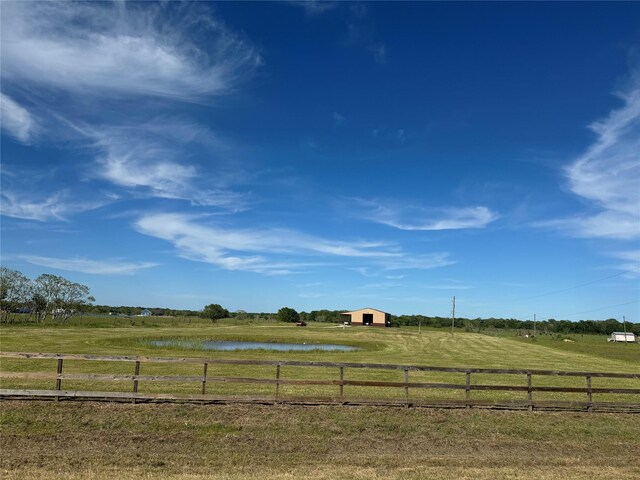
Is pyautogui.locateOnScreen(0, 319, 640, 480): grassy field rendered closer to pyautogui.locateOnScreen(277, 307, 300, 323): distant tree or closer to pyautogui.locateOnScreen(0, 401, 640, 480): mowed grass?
pyautogui.locateOnScreen(0, 401, 640, 480): mowed grass

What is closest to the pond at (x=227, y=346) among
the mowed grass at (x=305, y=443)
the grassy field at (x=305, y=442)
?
the grassy field at (x=305, y=442)

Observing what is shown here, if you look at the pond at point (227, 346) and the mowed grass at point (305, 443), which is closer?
the mowed grass at point (305, 443)

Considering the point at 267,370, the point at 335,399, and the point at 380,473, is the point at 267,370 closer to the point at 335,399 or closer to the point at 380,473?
the point at 335,399

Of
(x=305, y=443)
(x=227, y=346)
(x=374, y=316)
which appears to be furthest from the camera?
(x=374, y=316)

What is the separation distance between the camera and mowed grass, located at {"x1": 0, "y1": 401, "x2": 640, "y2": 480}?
10.9 meters

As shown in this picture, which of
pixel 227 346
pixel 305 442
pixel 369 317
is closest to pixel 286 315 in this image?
pixel 369 317

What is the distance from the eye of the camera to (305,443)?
43.3 ft

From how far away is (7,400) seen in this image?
594 inches

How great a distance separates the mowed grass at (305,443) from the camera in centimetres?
1089

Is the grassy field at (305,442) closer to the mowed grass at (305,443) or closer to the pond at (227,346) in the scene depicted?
the mowed grass at (305,443)

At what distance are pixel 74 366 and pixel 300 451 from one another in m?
17.2

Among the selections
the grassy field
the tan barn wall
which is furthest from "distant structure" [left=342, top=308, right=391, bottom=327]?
the grassy field

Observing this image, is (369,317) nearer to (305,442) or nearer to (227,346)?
(227,346)

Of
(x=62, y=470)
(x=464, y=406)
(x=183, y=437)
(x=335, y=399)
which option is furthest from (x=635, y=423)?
(x=62, y=470)
